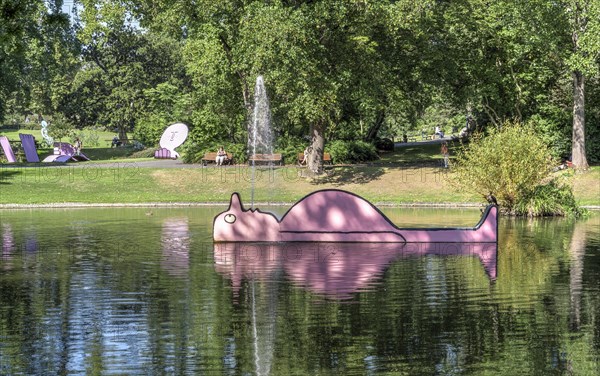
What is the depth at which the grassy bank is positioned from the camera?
1775 inches

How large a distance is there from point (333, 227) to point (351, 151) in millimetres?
30661

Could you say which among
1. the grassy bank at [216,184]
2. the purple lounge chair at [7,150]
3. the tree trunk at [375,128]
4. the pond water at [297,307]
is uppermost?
the tree trunk at [375,128]

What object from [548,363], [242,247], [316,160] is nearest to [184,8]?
[316,160]

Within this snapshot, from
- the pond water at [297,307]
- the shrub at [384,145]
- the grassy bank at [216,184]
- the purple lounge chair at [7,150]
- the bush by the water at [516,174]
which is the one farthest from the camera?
the shrub at [384,145]

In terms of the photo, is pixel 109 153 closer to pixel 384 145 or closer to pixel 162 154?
pixel 162 154

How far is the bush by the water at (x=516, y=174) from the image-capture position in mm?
35625

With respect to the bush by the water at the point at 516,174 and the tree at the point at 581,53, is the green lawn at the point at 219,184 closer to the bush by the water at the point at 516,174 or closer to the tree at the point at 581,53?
the tree at the point at 581,53

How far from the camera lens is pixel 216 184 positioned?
48.4 m

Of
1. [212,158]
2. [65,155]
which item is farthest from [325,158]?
[65,155]

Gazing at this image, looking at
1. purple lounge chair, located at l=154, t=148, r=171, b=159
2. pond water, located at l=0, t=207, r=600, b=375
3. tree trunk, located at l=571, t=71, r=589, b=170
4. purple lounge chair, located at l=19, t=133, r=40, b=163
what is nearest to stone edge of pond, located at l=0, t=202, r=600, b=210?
tree trunk, located at l=571, t=71, r=589, b=170

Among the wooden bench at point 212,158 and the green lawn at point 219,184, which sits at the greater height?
the wooden bench at point 212,158

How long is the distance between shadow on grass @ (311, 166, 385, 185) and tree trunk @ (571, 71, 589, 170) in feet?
32.7

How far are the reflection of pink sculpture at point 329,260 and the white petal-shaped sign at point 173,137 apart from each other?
1519 inches

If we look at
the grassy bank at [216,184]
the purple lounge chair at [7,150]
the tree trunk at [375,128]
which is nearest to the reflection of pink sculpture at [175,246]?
the grassy bank at [216,184]
